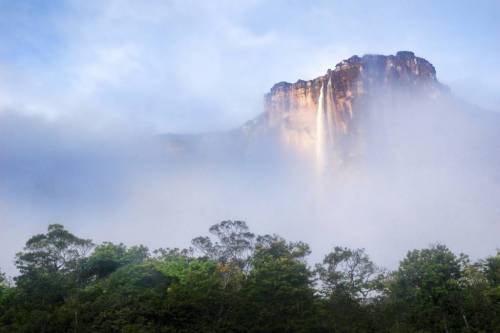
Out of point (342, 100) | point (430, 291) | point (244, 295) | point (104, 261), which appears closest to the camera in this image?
point (244, 295)

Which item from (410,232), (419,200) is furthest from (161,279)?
(419,200)

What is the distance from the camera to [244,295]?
24.7 m

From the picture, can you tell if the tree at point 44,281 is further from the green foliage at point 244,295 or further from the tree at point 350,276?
the tree at point 350,276

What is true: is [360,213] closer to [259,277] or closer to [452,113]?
[452,113]

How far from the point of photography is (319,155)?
10044cm

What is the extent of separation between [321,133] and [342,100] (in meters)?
8.18

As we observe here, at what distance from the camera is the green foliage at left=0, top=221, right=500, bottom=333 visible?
866 inches

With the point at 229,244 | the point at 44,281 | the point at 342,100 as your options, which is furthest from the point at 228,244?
the point at 342,100

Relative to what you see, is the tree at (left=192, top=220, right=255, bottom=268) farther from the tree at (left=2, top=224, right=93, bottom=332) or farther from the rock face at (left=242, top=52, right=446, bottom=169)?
the rock face at (left=242, top=52, right=446, bottom=169)

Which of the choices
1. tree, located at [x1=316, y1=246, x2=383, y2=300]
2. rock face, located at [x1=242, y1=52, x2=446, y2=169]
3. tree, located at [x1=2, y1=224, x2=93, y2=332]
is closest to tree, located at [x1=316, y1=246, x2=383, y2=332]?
tree, located at [x1=316, y1=246, x2=383, y2=300]

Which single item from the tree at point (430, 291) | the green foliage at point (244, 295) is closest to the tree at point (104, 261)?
the green foliage at point (244, 295)

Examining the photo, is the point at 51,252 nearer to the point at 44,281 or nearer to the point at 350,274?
the point at 44,281

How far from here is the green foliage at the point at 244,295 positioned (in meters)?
22.0

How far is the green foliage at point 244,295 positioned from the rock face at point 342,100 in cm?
5379
